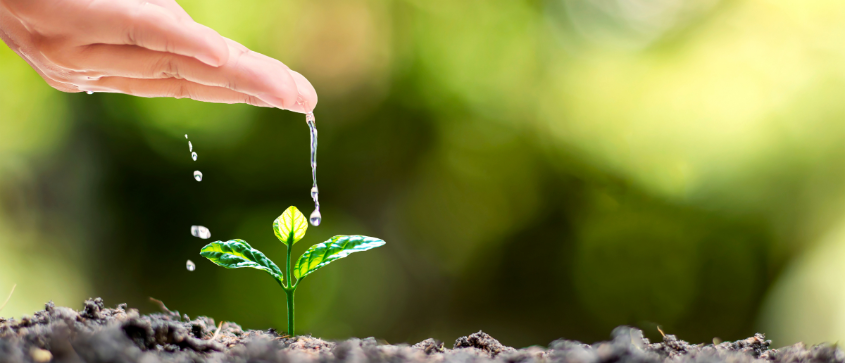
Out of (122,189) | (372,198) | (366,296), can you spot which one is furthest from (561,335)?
(122,189)

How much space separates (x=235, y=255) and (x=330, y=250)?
0.18 m

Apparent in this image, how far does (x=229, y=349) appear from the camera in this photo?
2.27 feet

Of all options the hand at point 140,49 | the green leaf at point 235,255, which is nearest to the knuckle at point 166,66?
the hand at point 140,49

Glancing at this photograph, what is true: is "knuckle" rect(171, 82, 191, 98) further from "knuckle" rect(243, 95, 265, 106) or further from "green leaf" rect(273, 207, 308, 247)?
"green leaf" rect(273, 207, 308, 247)

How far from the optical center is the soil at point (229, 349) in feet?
1.68

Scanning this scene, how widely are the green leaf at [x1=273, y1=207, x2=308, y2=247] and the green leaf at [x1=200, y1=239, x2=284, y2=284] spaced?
0.19 feet

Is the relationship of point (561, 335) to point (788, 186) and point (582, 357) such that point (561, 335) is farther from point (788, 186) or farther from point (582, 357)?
point (582, 357)

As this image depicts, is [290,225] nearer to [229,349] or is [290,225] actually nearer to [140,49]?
[229,349]

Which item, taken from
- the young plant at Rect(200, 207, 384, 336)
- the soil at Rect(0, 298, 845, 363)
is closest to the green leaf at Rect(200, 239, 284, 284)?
the young plant at Rect(200, 207, 384, 336)

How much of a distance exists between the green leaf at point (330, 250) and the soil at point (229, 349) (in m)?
0.13

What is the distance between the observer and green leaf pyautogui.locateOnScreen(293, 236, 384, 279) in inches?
35.8

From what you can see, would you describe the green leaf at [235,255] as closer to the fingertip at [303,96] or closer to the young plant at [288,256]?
the young plant at [288,256]

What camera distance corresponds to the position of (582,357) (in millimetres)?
544

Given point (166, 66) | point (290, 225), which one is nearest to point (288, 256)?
point (290, 225)
